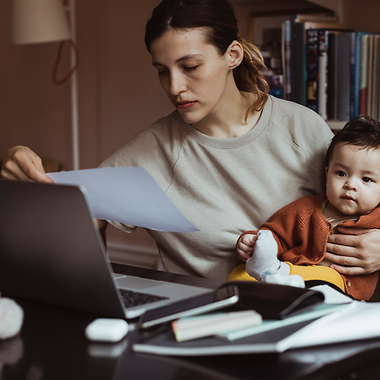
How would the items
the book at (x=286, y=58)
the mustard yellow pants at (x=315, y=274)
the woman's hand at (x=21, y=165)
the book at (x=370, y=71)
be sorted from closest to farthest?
the woman's hand at (x=21, y=165) → the mustard yellow pants at (x=315, y=274) → the book at (x=370, y=71) → the book at (x=286, y=58)

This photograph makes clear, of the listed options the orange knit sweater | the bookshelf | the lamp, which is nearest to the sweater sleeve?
the orange knit sweater

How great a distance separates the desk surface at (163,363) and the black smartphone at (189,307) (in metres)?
0.03

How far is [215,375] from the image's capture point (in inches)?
18.1

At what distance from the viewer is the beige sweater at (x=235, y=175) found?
1238mm

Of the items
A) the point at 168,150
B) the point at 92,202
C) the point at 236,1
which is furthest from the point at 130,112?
the point at 92,202

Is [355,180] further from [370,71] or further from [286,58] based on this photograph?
[286,58]

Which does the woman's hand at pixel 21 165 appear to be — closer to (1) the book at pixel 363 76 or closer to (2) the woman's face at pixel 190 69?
(2) the woman's face at pixel 190 69

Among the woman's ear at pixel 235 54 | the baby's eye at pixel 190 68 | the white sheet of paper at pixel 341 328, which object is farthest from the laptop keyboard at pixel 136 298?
the woman's ear at pixel 235 54

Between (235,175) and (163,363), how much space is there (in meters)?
0.80

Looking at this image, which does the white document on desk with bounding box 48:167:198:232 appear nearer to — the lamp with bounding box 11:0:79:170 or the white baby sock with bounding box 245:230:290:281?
the white baby sock with bounding box 245:230:290:281

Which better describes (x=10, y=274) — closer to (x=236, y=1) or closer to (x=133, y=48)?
(x=236, y=1)

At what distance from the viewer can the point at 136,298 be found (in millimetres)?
652

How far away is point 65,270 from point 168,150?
2.34 feet

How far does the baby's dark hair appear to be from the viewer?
108cm
